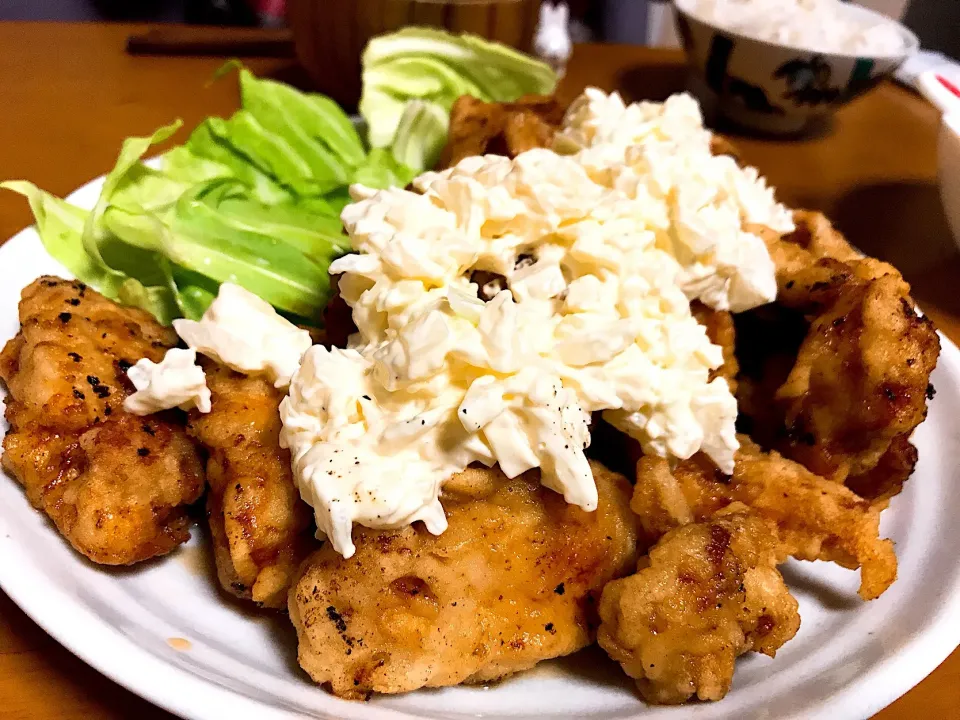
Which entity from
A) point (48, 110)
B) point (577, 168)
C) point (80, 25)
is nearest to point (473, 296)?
point (577, 168)

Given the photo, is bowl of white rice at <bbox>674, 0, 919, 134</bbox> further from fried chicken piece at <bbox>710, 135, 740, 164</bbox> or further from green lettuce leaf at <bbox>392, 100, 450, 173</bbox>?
green lettuce leaf at <bbox>392, 100, 450, 173</bbox>

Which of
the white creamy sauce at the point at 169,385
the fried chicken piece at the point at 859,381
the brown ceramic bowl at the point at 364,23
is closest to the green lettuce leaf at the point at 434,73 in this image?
the brown ceramic bowl at the point at 364,23

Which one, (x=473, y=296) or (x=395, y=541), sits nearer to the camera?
(x=395, y=541)

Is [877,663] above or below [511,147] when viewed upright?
below

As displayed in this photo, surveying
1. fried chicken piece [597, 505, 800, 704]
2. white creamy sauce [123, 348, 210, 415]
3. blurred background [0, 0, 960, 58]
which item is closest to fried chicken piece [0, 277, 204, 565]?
white creamy sauce [123, 348, 210, 415]

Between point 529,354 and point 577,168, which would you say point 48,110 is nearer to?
point 577,168
